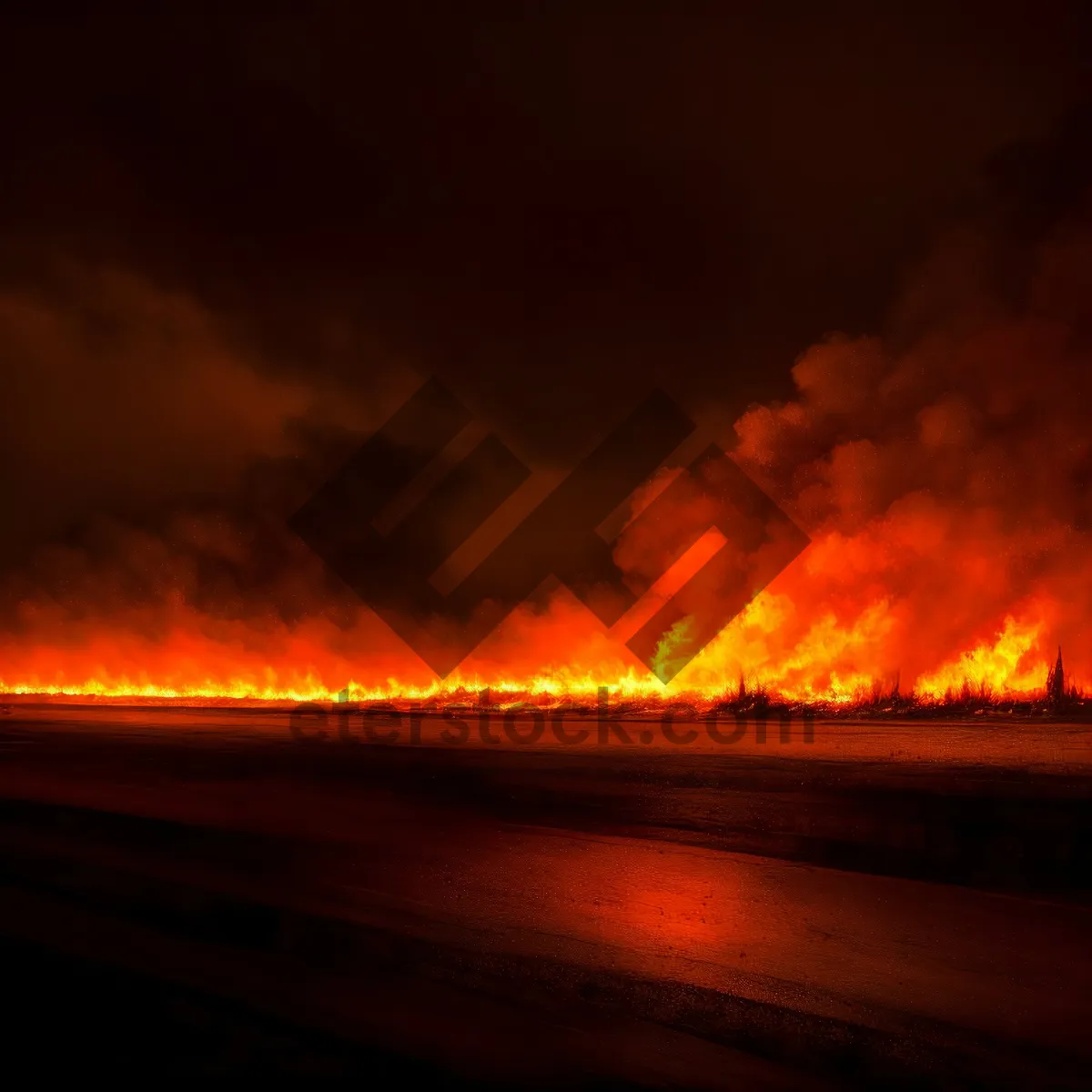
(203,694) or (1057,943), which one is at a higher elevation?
(203,694)

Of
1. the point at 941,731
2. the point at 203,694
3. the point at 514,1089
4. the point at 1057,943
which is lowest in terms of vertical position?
the point at 514,1089

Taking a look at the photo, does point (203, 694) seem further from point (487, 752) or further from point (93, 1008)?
point (93, 1008)

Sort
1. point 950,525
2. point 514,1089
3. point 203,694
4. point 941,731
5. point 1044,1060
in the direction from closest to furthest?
point 514,1089 → point 1044,1060 → point 941,731 → point 950,525 → point 203,694

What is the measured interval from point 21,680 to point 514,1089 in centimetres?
7265

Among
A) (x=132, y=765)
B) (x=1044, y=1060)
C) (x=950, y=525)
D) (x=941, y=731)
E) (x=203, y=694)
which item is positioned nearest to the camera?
(x=1044, y=1060)

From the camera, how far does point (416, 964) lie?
20.3 ft

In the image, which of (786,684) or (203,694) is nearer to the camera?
(786,684)

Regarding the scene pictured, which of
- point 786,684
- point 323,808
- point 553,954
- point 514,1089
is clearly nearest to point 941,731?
point 786,684

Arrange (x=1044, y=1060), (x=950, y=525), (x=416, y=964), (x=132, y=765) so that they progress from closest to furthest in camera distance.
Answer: (x=1044, y=1060) < (x=416, y=964) < (x=132, y=765) < (x=950, y=525)

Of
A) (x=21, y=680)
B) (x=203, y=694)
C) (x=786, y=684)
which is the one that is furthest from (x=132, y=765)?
(x=21, y=680)

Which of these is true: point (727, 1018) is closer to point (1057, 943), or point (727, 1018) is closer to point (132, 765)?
point (1057, 943)

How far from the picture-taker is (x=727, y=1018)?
17.3ft

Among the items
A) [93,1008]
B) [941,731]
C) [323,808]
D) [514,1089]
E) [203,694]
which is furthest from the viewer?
[203,694]

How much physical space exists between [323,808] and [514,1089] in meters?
8.98
